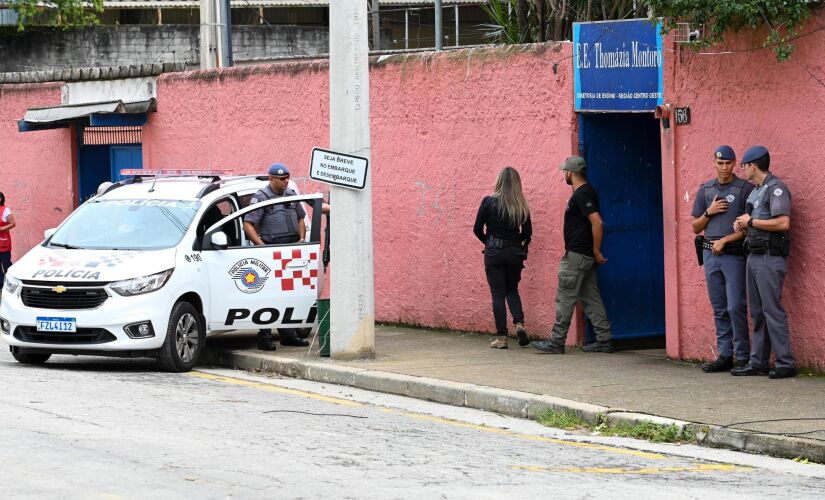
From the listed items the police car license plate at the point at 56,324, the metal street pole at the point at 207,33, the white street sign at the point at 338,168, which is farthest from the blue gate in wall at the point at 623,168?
the metal street pole at the point at 207,33

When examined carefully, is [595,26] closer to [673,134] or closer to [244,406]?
[673,134]

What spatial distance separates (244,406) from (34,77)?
1410cm

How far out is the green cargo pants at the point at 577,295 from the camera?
43.6ft

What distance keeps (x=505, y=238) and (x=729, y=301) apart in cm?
265

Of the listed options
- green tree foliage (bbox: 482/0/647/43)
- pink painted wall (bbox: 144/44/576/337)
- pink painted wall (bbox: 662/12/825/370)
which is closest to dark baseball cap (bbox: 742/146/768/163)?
pink painted wall (bbox: 662/12/825/370)

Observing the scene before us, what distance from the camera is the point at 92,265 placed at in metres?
12.8

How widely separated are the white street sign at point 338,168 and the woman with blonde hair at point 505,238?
1.39m

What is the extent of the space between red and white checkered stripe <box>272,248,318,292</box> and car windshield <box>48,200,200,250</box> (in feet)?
3.13

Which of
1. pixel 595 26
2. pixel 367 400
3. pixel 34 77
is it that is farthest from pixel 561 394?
pixel 34 77

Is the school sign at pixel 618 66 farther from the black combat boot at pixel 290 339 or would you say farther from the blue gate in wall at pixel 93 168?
the blue gate in wall at pixel 93 168

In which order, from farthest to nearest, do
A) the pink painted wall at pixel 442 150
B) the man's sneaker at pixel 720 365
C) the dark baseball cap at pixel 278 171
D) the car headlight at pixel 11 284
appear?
the dark baseball cap at pixel 278 171 → the pink painted wall at pixel 442 150 → the car headlight at pixel 11 284 → the man's sneaker at pixel 720 365

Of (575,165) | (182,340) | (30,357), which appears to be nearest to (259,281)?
(182,340)

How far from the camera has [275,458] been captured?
855 centimetres

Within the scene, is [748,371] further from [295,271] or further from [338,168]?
[295,271]
